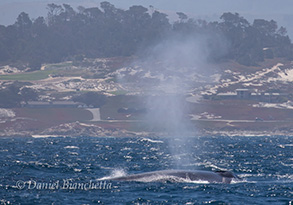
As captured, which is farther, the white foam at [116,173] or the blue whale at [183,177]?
the white foam at [116,173]

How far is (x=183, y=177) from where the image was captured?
4681cm

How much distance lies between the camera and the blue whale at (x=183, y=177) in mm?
46219

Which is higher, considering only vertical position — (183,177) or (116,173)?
(183,177)

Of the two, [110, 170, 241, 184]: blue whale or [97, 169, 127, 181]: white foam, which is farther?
[97, 169, 127, 181]: white foam

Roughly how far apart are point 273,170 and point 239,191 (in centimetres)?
1531

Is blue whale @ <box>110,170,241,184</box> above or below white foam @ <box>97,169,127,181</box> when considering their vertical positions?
above

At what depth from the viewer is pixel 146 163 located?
6319 cm

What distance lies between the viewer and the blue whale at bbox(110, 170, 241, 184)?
46.2m

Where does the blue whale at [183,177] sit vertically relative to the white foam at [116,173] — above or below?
above

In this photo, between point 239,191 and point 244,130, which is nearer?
point 239,191

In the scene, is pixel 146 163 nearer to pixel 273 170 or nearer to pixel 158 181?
pixel 273 170

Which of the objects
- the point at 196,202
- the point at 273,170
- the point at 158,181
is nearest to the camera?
the point at 196,202

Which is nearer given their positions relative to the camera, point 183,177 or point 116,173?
point 183,177

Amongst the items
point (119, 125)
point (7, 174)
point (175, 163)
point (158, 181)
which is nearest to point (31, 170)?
point (7, 174)
